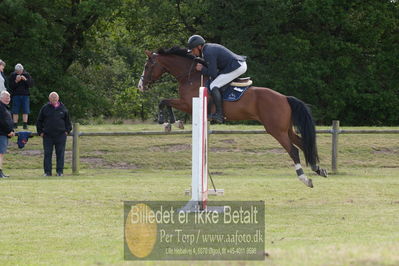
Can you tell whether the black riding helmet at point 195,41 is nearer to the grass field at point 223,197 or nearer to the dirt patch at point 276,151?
the grass field at point 223,197

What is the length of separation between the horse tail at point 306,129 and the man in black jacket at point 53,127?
6883 mm

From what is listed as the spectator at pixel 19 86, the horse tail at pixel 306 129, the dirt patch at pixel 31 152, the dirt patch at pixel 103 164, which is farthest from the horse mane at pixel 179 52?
the dirt patch at pixel 31 152

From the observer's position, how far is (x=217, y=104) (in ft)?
47.3

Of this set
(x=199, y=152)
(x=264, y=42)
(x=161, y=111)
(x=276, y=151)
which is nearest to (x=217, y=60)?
(x=161, y=111)

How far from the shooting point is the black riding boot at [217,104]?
14344 millimetres

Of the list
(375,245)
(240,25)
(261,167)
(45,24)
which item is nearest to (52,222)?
(375,245)

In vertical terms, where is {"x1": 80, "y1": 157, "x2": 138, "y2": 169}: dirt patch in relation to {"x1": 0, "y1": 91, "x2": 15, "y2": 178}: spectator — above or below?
below

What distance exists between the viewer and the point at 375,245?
320 inches

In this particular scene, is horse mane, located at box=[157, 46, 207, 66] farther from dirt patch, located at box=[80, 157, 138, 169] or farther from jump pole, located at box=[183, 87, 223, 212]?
dirt patch, located at box=[80, 157, 138, 169]

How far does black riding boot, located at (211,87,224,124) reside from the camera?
1434cm

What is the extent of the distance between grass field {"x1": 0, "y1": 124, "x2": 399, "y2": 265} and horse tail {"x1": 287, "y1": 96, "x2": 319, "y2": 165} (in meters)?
0.71
